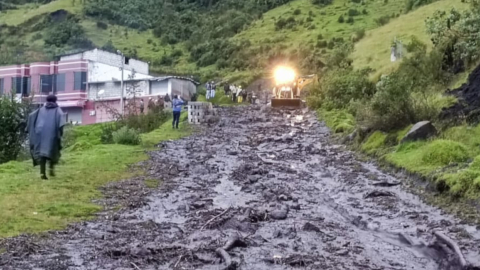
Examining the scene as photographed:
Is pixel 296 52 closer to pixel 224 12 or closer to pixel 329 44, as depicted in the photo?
pixel 329 44

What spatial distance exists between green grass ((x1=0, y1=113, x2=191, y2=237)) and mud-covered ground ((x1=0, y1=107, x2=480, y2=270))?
508 millimetres

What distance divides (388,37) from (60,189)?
124 feet

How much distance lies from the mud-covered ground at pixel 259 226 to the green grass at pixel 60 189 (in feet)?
1.67

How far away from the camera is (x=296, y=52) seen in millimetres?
67562

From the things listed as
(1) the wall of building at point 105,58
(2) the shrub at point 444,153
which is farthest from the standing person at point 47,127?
(1) the wall of building at point 105,58

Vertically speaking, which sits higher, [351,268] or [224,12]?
[224,12]

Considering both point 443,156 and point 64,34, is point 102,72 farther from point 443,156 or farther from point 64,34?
point 443,156

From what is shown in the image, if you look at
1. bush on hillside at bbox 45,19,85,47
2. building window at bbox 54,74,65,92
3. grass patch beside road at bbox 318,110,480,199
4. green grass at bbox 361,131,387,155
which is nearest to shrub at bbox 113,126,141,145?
green grass at bbox 361,131,387,155

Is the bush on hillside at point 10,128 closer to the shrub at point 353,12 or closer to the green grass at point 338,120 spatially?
the green grass at point 338,120

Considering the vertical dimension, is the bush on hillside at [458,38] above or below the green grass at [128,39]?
below

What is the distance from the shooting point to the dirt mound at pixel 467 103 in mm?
19203

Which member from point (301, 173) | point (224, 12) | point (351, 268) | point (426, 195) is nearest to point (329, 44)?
point (224, 12)

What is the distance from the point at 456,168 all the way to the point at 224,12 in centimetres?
8478

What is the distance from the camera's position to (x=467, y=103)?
2052cm
